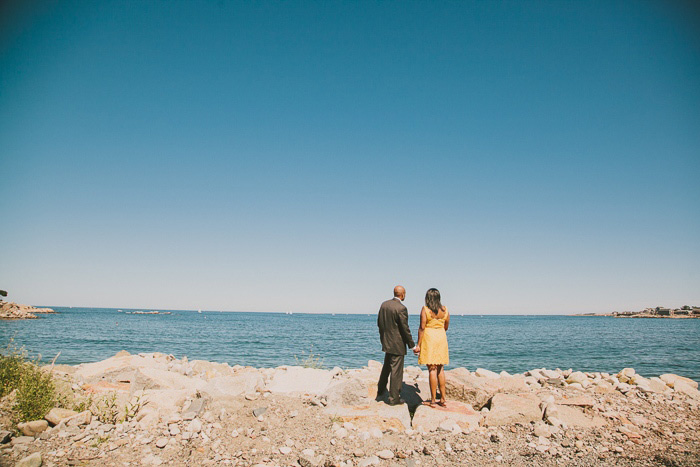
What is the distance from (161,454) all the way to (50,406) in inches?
102

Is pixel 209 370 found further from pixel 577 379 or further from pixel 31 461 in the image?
pixel 577 379

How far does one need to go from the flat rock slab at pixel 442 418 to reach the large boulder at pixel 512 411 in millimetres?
258

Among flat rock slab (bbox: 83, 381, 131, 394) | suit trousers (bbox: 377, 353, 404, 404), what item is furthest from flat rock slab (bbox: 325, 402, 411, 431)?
flat rock slab (bbox: 83, 381, 131, 394)

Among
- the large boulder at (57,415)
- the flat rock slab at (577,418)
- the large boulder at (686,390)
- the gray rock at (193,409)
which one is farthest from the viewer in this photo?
the large boulder at (686,390)

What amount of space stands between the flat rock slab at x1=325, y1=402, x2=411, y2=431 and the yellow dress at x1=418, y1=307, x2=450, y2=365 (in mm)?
1002

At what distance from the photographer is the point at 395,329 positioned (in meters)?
7.09

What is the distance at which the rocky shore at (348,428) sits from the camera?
16.5ft

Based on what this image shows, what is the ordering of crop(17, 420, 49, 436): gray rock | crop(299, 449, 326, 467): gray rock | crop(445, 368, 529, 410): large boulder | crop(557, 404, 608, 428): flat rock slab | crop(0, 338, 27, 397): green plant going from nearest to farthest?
crop(299, 449, 326, 467): gray rock
crop(17, 420, 49, 436): gray rock
crop(557, 404, 608, 428): flat rock slab
crop(0, 338, 27, 397): green plant
crop(445, 368, 529, 410): large boulder

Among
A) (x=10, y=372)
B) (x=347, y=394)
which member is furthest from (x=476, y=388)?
(x=10, y=372)

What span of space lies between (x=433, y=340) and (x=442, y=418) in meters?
1.35

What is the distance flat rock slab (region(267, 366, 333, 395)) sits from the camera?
7887 mm

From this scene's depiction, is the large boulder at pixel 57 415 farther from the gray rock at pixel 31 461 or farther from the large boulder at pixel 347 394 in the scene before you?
the large boulder at pixel 347 394

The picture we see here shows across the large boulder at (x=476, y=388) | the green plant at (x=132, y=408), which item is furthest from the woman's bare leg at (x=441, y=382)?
the green plant at (x=132, y=408)

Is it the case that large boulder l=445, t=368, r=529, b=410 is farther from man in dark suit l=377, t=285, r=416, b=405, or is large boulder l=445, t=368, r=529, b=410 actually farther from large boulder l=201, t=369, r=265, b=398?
large boulder l=201, t=369, r=265, b=398
